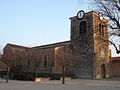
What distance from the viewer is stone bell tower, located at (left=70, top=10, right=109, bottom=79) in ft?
120

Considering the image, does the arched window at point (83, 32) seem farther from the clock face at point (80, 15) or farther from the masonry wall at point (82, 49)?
the clock face at point (80, 15)

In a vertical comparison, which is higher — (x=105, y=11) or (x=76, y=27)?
(x=76, y=27)

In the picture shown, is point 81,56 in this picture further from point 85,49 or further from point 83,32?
point 83,32

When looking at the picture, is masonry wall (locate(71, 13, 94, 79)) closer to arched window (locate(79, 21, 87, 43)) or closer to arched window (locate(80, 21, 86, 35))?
arched window (locate(79, 21, 87, 43))

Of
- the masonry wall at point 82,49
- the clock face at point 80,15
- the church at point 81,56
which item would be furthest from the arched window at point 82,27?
the clock face at point 80,15

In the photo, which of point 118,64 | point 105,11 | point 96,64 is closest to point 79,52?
point 96,64

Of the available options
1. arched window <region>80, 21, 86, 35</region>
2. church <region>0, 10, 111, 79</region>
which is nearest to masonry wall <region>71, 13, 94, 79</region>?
church <region>0, 10, 111, 79</region>

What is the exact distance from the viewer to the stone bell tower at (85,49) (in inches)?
1435

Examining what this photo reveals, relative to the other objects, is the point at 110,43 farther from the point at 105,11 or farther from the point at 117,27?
the point at 105,11

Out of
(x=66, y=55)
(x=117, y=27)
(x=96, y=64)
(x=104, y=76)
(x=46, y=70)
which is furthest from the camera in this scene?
(x=46, y=70)

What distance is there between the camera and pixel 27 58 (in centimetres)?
3997

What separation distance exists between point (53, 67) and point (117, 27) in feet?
89.4

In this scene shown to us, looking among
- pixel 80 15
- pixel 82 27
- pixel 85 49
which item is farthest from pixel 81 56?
pixel 80 15

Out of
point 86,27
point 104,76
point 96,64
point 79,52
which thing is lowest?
point 104,76
